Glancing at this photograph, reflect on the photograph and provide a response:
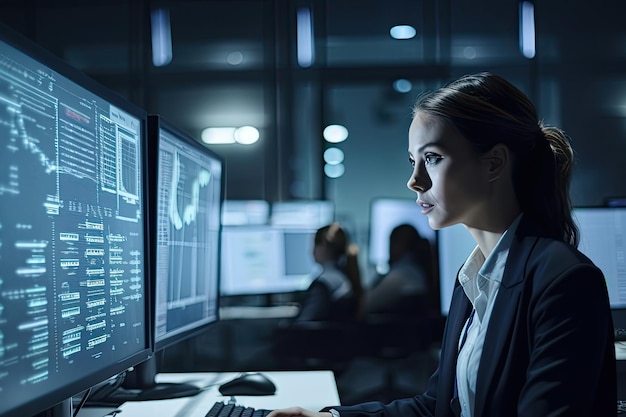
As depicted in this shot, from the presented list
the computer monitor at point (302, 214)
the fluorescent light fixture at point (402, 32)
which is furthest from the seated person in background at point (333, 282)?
the fluorescent light fixture at point (402, 32)

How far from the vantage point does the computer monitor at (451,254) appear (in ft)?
9.75

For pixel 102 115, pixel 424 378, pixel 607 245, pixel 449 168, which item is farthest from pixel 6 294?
pixel 424 378

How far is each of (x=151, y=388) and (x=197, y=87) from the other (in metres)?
3.86

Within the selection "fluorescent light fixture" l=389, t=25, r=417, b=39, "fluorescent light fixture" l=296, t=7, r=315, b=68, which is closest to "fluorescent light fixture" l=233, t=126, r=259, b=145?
"fluorescent light fixture" l=296, t=7, r=315, b=68

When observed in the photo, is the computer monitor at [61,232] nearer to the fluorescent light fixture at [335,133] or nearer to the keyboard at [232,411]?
the keyboard at [232,411]

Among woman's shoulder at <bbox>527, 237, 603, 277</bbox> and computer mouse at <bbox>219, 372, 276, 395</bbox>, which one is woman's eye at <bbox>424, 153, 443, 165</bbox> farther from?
computer mouse at <bbox>219, 372, 276, 395</bbox>

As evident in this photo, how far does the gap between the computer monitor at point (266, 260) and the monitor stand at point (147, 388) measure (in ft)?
8.74

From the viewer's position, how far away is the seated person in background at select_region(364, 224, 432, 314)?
441 cm

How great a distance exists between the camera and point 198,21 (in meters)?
5.13

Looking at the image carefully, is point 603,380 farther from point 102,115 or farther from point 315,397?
point 102,115

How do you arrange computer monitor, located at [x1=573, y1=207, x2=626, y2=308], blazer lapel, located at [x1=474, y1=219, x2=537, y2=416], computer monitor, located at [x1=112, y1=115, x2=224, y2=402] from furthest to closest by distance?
computer monitor, located at [x1=573, y1=207, x2=626, y2=308]
computer monitor, located at [x1=112, y1=115, x2=224, y2=402]
blazer lapel, located at [x1=474, y1=219, x2=537, y2=416]

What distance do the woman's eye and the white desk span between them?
0.58 metres

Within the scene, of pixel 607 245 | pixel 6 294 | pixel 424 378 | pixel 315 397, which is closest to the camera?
pixel 6 294

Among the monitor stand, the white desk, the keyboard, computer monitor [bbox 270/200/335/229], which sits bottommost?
the white desk
